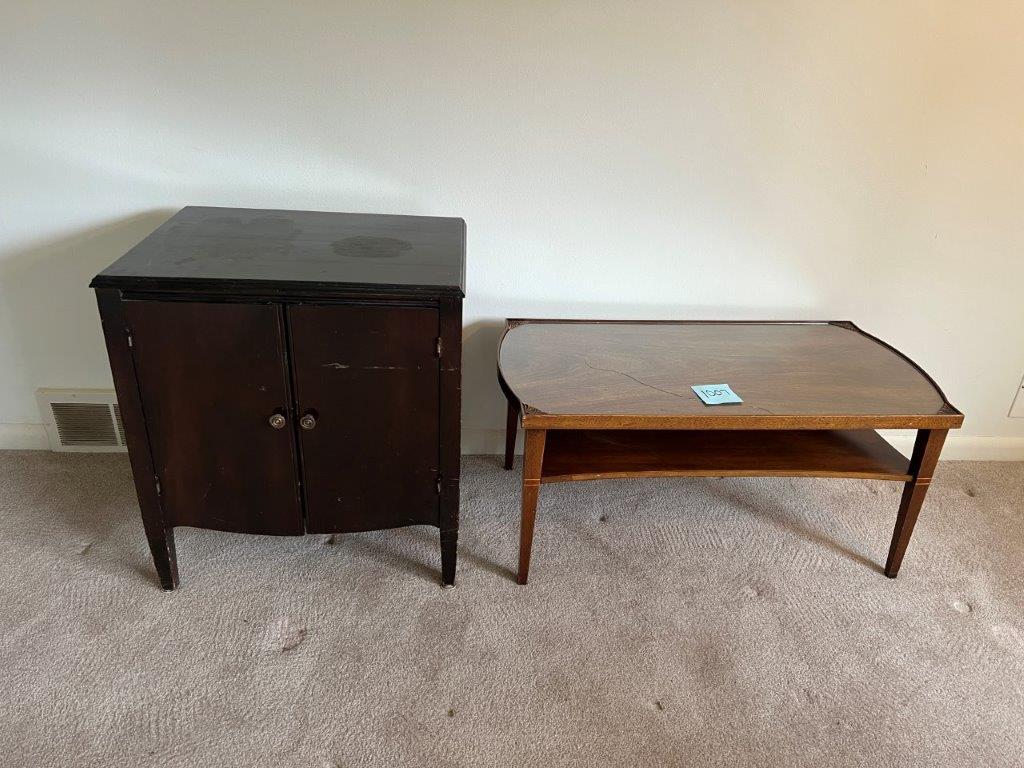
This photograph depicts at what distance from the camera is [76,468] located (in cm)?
188

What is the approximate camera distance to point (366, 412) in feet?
4.42

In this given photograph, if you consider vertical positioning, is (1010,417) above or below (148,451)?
below

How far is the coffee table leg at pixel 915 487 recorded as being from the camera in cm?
152

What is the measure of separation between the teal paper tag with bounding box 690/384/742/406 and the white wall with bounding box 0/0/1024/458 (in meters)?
0.43

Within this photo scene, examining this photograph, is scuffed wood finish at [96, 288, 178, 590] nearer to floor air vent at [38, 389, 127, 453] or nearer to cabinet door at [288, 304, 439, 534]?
cabinet door at [288, 304, 439, 534]

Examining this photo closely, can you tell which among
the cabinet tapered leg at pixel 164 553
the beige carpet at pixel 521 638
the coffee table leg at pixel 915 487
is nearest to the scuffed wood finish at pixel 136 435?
the cabinet tapered leg at pixel 164 553

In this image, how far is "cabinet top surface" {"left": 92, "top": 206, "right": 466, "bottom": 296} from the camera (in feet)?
3.98

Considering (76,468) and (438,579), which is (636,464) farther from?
(76,468)

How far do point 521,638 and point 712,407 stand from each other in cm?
62

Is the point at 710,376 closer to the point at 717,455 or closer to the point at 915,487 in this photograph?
the point at 717,455

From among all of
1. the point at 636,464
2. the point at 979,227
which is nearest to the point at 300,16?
the point at 636,464

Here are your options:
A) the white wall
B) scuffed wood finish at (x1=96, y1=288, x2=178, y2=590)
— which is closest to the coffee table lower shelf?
the white wall

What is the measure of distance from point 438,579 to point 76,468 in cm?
106

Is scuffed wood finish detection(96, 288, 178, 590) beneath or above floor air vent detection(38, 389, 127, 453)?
above
